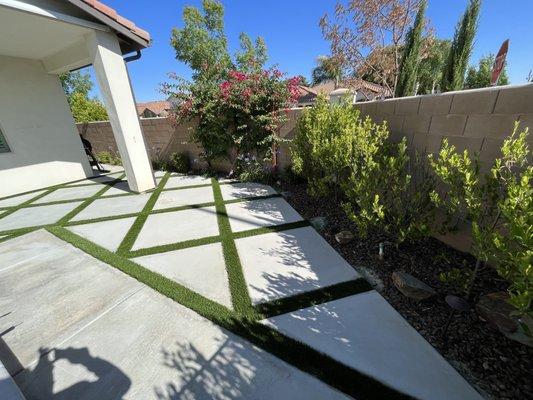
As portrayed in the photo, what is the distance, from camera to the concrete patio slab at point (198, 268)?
8.04 feet

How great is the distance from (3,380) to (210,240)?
2.18 meters

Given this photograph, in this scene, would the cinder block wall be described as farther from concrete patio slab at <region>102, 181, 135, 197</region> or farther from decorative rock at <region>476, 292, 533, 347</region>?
concrete patio slab at <region>102, 181, 135, 197</region>

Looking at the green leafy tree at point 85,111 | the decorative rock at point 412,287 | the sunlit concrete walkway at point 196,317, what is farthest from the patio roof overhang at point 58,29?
the green leafy tree at point 85,111

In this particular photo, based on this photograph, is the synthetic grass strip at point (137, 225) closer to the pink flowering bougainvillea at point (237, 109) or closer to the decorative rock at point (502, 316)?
the pink flowering bougainvillea at point (237, 109)

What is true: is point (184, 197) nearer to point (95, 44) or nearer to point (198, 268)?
point (198, 268)

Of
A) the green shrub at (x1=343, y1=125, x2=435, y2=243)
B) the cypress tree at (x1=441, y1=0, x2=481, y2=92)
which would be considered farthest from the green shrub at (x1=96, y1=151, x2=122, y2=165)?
the cypress tree at (x1=441, y1=0, x2=481, y2=92)

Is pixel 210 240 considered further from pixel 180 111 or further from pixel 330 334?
pixel 180 111

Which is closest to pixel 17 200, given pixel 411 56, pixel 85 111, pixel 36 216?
pixel 36 216

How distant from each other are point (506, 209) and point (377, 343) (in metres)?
1.23

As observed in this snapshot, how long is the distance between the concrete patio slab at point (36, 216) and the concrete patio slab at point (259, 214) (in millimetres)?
3398

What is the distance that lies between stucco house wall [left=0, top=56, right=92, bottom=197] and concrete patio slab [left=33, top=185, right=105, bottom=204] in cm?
92

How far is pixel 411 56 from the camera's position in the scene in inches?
348

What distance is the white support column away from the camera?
465 cm

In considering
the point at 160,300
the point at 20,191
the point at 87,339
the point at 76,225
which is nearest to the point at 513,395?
the point at 160,300
